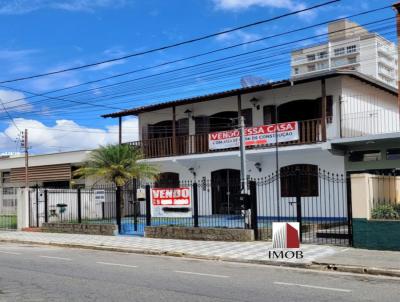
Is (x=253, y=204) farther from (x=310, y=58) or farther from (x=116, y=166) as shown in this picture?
(x=310, y=58)

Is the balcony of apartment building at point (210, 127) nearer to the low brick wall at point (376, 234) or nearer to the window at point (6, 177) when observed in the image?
the low brick wall at point (376, 234)

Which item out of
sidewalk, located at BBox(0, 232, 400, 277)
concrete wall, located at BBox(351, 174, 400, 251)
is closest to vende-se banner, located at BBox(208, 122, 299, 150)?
sidewalk, located at BBox(0, 232, 400, 277)

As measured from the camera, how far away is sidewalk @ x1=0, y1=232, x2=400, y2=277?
11.5 m

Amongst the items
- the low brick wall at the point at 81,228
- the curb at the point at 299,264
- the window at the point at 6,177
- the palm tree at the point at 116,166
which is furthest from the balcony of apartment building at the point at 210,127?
the window at the point at 6,177

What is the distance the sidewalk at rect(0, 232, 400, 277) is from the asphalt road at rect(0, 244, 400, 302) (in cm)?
48

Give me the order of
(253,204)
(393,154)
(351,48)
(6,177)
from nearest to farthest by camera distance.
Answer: (253,204) < (393,154) < (6,177) < (351,48)

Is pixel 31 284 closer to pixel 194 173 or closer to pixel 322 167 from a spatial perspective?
pixel 322 167

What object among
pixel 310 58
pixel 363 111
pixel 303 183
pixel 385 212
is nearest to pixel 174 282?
pixel 385 212

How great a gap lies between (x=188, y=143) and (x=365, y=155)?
918 cm

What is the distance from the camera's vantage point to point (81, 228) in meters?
21.6

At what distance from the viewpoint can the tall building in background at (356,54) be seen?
87.1 metres

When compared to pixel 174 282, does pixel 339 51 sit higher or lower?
higher

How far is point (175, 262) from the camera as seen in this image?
13266 millimetres

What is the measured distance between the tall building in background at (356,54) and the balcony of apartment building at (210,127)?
58616 mm
